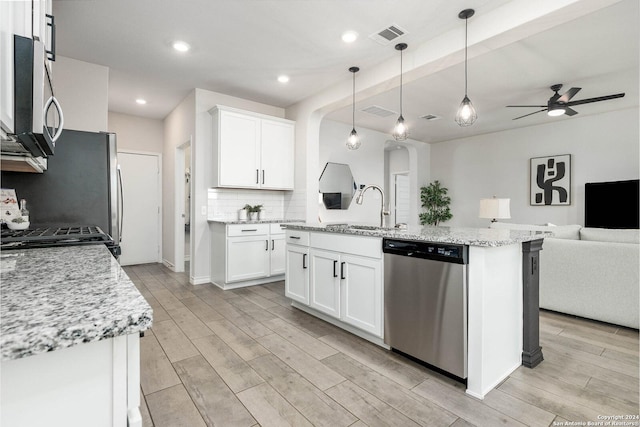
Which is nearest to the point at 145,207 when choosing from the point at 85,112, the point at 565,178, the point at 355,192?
the point at 85,112

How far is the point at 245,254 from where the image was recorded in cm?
422

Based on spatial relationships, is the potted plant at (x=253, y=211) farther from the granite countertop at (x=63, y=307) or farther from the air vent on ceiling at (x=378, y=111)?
the granite countertop at (x=63, y=307)

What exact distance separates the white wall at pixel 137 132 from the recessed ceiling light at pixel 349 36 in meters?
4.22

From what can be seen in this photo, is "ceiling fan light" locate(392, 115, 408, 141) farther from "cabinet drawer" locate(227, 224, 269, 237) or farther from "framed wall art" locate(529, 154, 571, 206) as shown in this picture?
"framed wall art" locate(529, 154, 571, 206)

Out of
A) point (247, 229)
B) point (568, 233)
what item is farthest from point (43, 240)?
point (568, 233)

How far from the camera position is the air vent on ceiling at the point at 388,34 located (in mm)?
2904

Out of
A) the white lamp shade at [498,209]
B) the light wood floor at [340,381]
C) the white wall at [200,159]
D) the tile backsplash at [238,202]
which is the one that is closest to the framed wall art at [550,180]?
the white lamp shade at [498,209]

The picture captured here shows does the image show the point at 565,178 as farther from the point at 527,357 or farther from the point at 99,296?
the point at 99,296

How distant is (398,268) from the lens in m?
2.19

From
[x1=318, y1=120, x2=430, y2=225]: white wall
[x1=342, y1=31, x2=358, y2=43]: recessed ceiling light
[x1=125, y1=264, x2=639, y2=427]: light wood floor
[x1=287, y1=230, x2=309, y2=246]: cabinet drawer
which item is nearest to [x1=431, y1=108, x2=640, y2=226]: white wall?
[x1=318, y1=120, x2=430, y2=225]: white wall

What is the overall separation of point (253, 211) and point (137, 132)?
2832mm

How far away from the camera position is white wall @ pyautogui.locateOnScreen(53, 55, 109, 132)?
3480 millimetres

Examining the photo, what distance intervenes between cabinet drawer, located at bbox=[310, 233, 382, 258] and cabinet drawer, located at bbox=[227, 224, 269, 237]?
1525 millimetres

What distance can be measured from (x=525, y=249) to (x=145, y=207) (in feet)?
18.9
